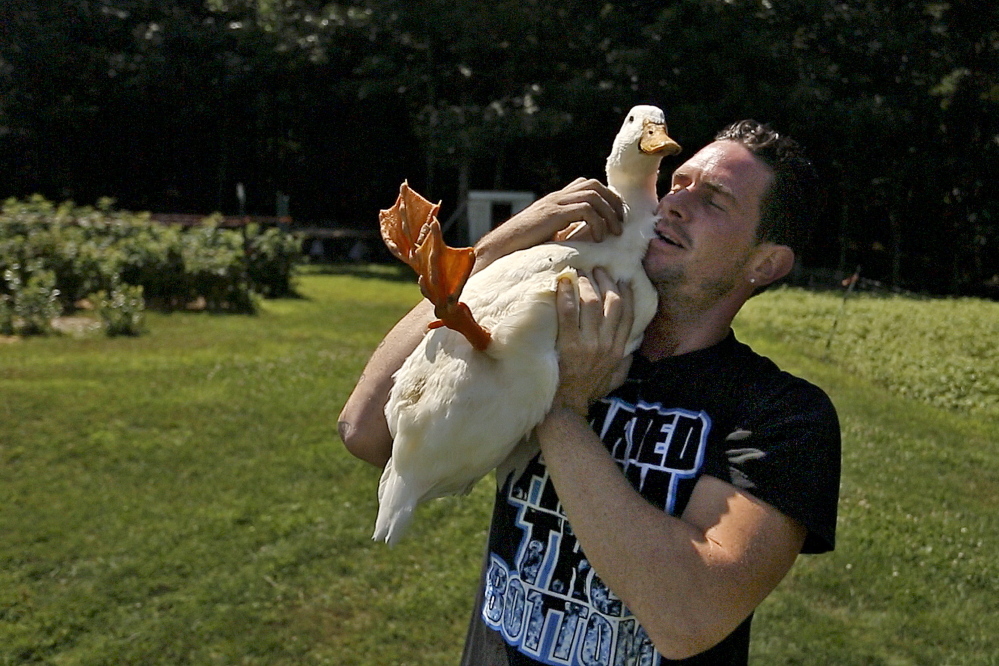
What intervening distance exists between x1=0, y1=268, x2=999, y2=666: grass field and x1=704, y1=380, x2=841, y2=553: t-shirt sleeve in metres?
2.61

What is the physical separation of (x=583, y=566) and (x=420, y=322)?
646mm

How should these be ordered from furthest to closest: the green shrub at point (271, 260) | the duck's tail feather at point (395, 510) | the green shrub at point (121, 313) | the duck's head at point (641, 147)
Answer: the green shrub at point (271, 260)
the green shrub at point (121, 313)
the duck's head at point (641, 147)
the duck's tail feather at point (395, 510)

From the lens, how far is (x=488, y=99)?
2119 cm

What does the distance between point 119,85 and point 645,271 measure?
2448cm

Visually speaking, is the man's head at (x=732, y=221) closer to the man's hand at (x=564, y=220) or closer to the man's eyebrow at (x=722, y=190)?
the man's eyebrow at (x=722, y=190)

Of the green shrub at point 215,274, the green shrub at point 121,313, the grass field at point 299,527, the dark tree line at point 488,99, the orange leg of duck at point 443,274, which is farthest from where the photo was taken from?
the dark tree line at point 488,99

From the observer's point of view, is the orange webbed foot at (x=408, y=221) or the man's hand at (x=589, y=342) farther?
the orange webbed foot at (x=408, y=221)

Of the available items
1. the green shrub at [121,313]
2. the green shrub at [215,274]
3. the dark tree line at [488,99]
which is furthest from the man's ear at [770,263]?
the dark tree line at [488,99]

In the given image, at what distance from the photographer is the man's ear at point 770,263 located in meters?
1.84

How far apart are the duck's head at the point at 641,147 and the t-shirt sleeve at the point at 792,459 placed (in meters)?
0.79

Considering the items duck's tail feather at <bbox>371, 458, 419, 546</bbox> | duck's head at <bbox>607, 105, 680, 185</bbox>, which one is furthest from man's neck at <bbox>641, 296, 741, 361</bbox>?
duck's tail feather at <bbox>371, 458, 419, 546</bbox>

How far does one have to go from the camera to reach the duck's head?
218 cm

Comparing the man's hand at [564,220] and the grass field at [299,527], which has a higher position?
the man's hand at [564,220]

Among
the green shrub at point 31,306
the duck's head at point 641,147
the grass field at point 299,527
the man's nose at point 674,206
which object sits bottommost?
the grass field at point 299,527
